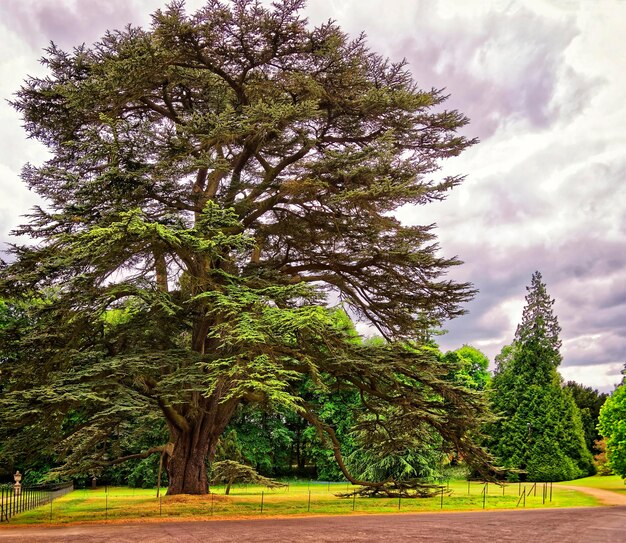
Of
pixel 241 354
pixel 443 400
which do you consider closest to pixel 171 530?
pixel 241 354

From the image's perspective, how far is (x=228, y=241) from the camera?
15.4m

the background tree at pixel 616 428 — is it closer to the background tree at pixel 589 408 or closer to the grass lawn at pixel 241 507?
the grass lawn at pixel 241 507

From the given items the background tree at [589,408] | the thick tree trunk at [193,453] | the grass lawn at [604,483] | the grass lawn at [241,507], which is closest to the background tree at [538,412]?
the grass lawn at [604,483]

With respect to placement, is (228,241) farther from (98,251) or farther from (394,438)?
(394,438)

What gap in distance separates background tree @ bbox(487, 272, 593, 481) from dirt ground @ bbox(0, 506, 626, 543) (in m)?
20.0

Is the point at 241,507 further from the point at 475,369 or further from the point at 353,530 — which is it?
the point at 475,369

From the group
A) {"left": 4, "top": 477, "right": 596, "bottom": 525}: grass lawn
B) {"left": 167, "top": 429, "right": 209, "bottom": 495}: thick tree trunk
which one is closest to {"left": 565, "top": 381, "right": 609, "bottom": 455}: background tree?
{"left": 4, "top": 477, "right": 596, "bottom": 525}: grass lawn

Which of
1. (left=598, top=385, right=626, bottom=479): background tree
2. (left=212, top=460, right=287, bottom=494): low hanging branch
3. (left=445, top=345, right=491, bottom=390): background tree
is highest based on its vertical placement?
(left=445, top=345, right=491, bottom=390): background tree

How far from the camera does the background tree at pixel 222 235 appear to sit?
1571 centimetres

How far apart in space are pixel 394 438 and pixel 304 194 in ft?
28.1

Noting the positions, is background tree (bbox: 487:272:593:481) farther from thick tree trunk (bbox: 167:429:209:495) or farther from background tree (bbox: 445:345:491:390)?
thick tree trunk (bbox: 167:429:209:495)

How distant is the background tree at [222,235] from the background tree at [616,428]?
44.8ft

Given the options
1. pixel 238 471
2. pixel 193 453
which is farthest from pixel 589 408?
pixel 193 453

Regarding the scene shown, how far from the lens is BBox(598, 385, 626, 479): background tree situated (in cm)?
2834
